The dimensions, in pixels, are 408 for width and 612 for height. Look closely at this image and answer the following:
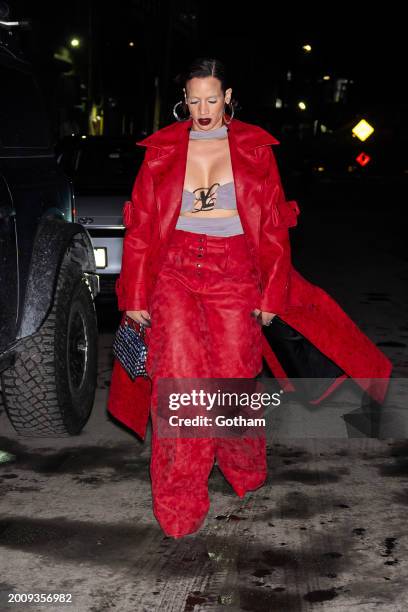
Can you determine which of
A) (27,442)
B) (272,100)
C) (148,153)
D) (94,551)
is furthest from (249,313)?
(272,100)

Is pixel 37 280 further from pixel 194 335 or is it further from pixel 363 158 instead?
pixel 363 158

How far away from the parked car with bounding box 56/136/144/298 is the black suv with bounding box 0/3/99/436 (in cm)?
223

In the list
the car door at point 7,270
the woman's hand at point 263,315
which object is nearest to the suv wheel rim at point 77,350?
the car door at point 7,270

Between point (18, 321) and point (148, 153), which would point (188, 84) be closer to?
point (148, 153)

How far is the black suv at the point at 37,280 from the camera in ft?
15.0

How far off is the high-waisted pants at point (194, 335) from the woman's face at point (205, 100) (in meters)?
0.48

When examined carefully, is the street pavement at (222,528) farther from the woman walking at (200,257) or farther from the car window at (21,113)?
the car window at (21,113)

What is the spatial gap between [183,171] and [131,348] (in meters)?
0.79

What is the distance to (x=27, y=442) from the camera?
5.29 metres

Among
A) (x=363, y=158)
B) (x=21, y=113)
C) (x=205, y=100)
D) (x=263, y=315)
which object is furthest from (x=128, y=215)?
(x=363, y=158)

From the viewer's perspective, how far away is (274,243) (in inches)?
157

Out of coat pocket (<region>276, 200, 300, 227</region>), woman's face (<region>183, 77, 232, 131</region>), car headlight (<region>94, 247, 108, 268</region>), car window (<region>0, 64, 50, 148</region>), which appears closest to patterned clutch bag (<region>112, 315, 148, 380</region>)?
coat pocket (<region>276, 200, 300, 227</region>)

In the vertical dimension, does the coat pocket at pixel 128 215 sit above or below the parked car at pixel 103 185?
above

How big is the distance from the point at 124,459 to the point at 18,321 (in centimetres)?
96
